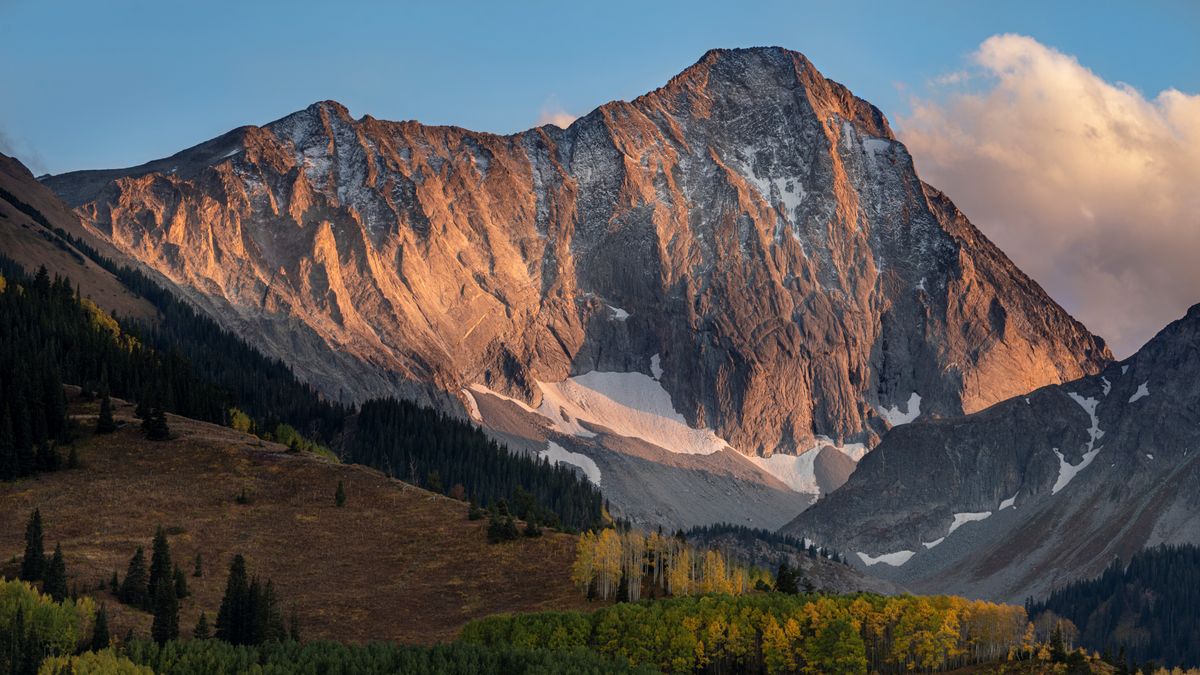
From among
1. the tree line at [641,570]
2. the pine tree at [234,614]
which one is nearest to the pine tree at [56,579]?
the pine tree at [234,614]

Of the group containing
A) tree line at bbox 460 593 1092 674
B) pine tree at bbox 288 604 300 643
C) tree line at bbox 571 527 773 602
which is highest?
tree line at bbox 571 527 773 602

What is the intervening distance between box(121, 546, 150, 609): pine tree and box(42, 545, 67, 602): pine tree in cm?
576

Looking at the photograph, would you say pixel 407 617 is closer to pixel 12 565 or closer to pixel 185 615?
pixel 185 615

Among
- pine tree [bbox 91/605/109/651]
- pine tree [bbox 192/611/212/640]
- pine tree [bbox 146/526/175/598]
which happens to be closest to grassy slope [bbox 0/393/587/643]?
pine tree [bbox 146/526/175/598]

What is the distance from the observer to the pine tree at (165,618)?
148000 millimetres

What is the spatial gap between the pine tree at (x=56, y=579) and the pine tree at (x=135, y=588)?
5758mm

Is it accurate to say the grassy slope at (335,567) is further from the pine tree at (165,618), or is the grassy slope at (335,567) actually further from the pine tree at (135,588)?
the pine tree at (165,618)

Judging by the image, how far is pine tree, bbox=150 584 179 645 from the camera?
486 ft

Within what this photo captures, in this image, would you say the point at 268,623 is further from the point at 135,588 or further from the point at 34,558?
the point at 34,558

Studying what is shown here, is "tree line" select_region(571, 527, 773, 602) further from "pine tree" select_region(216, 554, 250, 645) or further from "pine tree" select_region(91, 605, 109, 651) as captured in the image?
"pine tree" select_region(91, 605, 109, 651)

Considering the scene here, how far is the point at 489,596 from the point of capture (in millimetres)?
182375

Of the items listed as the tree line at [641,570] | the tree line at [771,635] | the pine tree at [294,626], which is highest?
the tree line at [641,570]

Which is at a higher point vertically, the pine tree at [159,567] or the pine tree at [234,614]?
the pine tree at [159,567]

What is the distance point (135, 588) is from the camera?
530ft
